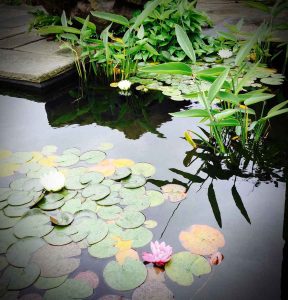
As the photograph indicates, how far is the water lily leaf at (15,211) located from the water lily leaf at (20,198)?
2 cm

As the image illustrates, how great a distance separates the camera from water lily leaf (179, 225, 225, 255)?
1.06 metres

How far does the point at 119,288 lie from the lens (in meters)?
0.94

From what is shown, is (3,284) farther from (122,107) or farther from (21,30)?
(21,30)

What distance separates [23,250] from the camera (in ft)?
3.51

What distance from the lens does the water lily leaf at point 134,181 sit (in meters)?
1.37

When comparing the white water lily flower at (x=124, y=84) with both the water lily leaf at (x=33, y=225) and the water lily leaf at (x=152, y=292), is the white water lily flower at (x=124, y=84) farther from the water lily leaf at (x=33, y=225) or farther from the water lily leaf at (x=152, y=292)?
the water lily leaf at (x=152, y=292)

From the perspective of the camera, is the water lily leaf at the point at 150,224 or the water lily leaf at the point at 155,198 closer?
the water lily leaf at the point at 150,224

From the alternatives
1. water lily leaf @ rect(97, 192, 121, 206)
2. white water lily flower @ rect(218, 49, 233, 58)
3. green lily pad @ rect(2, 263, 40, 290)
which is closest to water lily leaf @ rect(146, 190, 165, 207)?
water lily leaf @ rect(97, 192, 121, 206)

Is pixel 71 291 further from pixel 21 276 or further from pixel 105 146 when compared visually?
pixel 105 146

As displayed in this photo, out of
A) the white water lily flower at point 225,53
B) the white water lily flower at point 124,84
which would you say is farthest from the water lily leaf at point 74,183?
the white water lily flower at point 225,53

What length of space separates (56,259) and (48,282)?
88mm

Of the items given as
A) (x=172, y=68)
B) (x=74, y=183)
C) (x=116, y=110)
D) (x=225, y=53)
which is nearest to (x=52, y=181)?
(x=74, y=183)

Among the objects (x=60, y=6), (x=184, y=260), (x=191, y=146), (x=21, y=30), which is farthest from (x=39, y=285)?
(x=21, y=30)

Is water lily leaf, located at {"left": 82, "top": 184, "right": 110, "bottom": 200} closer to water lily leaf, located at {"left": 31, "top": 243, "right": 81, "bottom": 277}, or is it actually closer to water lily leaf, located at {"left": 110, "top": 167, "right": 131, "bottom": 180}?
water lily leaf, located at {"left": 110, "top": 167, "right": 131, "bottom": 180}
